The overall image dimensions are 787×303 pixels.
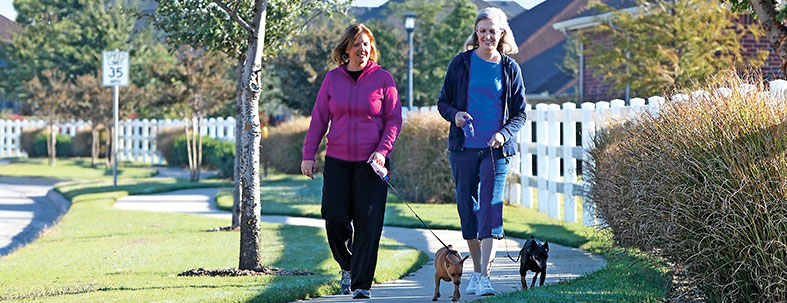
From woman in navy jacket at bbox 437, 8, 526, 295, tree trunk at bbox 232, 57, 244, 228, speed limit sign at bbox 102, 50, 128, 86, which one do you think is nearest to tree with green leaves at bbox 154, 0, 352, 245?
tree trunk at bbox 232, 57, 244, 228

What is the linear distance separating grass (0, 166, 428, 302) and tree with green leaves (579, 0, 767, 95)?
931 centimetres

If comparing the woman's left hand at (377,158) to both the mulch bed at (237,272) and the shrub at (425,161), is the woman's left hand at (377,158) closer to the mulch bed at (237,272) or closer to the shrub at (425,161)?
the mulch bed at (237,272)

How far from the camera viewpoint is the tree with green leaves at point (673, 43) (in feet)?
70.7

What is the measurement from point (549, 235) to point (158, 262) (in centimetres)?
404

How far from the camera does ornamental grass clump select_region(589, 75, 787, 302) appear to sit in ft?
19.2

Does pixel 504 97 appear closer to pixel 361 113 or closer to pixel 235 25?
pixel 361 113

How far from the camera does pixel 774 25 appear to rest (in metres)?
7.91

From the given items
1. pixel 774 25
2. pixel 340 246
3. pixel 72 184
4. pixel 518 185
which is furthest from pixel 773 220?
pixel 72 184

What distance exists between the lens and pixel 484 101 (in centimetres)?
772

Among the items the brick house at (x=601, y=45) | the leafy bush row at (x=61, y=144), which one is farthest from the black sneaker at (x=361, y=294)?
the leafy bush row at (x=61, y=144)

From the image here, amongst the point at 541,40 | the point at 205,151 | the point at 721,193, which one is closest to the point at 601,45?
the point at 205,151

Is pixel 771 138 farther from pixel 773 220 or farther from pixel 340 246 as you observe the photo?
pixel 340 246

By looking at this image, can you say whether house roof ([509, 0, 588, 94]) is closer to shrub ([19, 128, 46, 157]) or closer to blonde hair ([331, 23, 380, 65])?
shrub ([19, 128, 46, 157])

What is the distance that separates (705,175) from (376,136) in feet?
7.64
